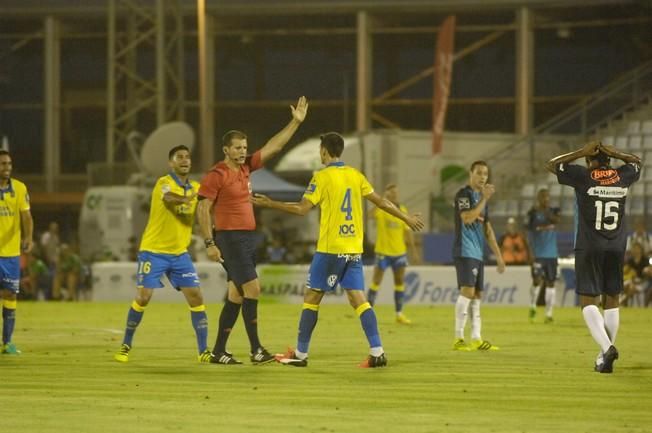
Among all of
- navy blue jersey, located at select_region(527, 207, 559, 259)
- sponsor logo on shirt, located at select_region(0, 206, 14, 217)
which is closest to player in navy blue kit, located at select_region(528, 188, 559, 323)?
navy blue jersey, located at select_region(527, 207, 559, 259)

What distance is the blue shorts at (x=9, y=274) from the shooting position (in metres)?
15.5

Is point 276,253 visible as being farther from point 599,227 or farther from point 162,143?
point 599,227

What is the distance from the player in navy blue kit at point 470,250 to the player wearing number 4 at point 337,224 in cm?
264

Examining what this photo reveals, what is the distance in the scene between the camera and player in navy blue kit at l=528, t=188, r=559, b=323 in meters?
22.4

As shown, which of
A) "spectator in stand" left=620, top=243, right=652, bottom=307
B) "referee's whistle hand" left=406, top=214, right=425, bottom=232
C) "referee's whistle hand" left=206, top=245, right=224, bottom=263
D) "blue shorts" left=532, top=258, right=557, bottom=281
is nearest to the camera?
"referee's whistle hand" left=206, top=245, right=224, bottom=263

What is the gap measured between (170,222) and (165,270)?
0.51 metres

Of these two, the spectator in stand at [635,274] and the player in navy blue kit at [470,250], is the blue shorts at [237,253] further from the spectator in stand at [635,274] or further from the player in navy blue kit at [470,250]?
the spectator in stand at [635,274]

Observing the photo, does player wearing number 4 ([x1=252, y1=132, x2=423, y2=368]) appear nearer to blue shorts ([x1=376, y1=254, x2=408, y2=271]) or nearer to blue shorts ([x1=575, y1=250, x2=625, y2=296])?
blue shorts ([x1=575, y1=250, x2=625, y2=296])

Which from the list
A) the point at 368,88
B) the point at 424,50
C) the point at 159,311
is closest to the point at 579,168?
the point at 159,311

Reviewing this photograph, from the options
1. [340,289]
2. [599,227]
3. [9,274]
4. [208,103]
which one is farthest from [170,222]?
[208,103]

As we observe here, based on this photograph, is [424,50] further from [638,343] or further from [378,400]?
[378,400]

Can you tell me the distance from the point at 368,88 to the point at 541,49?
695 centimetres

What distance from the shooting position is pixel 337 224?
13266mm

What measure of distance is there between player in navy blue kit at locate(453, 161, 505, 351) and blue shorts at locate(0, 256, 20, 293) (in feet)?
16.9
